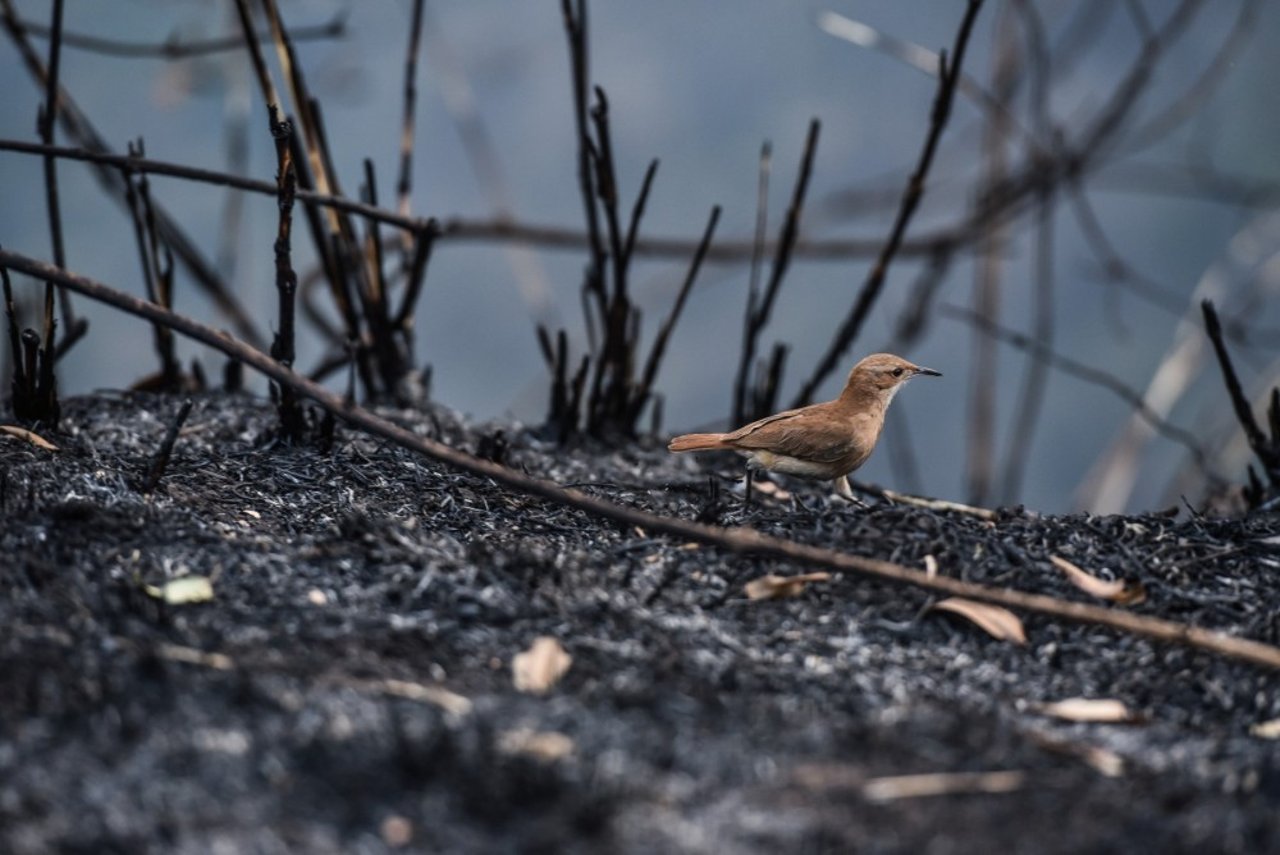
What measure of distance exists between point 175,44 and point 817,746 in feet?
Answer: 11.7

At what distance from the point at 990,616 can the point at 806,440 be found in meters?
0.90

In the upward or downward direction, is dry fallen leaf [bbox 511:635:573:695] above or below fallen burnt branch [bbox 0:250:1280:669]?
below

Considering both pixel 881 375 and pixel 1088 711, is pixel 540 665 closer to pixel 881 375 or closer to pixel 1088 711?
pixel 1088 711

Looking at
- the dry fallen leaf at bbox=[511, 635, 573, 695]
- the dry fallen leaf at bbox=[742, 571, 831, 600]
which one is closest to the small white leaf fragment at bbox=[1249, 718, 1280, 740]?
the dry fallen leaf at bbox=[742, 571, 831, 600]

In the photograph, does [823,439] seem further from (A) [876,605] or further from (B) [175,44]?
(B) [175,44]

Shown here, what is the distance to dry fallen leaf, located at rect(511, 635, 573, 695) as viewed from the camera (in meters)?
1.96

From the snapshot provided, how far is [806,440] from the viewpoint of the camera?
3.15m

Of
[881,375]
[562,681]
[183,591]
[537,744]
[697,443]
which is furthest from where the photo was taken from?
[881,375]

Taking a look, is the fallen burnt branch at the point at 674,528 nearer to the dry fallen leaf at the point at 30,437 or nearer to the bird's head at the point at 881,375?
the dry fallen leaf at the point at 30,437

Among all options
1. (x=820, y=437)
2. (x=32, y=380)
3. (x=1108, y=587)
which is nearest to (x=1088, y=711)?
(x=1108, y=587)

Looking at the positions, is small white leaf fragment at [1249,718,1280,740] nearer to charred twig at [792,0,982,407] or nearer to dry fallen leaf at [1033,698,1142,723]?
dry fallen leaf at [1033,698,1142,723]

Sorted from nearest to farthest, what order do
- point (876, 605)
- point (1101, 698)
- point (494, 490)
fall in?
point (1101, 698), point (876, 605), point (494, 490)

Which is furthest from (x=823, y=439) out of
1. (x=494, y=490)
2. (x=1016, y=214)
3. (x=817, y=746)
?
(x=1016, y=214)

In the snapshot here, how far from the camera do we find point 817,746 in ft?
5.84
